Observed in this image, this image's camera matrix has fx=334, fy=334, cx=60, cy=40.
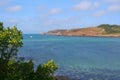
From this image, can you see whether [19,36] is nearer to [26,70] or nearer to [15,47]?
[15,47]

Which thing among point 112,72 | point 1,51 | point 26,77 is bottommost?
point 112,72

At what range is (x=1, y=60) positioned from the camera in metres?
34.0

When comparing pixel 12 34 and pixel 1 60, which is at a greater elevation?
pixel 12 34

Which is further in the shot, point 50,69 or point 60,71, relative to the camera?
point 60,71

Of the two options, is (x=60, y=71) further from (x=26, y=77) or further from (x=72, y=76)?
(x=26, y=77)

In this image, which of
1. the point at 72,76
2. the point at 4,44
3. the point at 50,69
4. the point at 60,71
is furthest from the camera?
the point at 60,71

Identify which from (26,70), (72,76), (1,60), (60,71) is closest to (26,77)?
(26,70)

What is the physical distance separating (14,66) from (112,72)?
47786 mm

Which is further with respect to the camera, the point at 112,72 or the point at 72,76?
the point at 112,72

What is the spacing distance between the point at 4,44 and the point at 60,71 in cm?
4507

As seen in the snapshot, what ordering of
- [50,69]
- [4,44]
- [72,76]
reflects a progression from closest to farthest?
[4,44], [50,69], [72,76]

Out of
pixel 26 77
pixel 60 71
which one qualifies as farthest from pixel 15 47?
pixel 60 71

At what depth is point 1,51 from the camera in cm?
3372

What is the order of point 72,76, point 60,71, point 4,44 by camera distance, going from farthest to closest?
point 60,71 → point 72,76 → point 4,44
